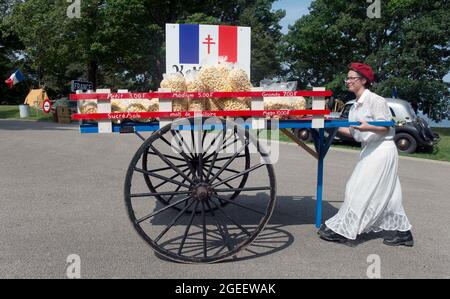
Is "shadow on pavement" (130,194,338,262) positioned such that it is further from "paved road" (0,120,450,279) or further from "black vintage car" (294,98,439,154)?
"black vintage car" (294,98,439,154)

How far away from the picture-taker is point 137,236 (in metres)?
4.43

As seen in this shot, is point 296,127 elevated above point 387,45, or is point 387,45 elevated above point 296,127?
point 387,45

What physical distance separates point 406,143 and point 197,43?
9.47 m

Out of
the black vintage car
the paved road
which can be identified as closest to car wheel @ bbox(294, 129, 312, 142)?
the black vintage car

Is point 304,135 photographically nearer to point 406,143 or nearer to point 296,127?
point 406,143

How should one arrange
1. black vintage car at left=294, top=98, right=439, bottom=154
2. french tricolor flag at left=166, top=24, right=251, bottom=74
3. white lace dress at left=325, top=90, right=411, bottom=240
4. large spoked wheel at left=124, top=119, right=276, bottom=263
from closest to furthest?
large spoked wheel at left=124, top=119, right=276, bottom=263 < white lace dress at left=325, top=90, right=411, bottom=240 < french tricolor flag at left=166, top=24, right=251, bottom=74 < black vintage car at left=294, top=98, right=439, bottom=154

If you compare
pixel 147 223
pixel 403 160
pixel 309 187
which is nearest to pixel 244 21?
pixel 403 160

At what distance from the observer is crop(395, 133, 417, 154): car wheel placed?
12.2 m

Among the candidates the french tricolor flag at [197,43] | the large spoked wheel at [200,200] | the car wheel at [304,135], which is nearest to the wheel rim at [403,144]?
the car wheel at [304,135]

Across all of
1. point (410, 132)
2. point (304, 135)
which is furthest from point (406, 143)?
point (304, 135)

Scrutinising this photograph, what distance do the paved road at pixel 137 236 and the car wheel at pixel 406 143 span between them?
3.85m

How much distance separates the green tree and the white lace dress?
18088mm
